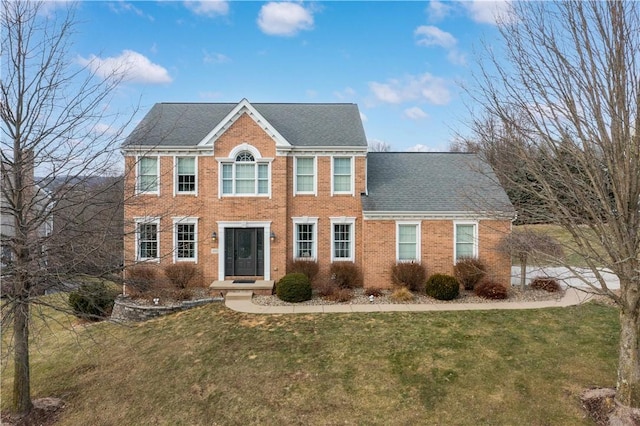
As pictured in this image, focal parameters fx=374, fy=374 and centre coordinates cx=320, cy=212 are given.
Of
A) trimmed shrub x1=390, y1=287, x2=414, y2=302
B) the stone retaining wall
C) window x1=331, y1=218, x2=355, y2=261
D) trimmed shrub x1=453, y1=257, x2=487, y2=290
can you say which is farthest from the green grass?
window x1=331, y1=218, x2=355, y2=261

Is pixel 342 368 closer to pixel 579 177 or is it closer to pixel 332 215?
pixel 579 177

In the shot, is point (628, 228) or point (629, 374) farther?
point (629, 374)

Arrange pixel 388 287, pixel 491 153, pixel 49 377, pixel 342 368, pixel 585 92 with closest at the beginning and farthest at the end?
pixel 585 92 < pixel 491 153 < pixel 342 368 < pixel 49 377 < pixel 388 287

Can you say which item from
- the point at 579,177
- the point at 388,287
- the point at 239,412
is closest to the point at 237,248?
the point at 388,287

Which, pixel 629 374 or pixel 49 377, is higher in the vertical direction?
pixel 629 374

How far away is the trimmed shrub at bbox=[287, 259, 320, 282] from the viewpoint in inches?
659

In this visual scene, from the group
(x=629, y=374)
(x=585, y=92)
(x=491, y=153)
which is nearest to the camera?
(x=585, y=92)

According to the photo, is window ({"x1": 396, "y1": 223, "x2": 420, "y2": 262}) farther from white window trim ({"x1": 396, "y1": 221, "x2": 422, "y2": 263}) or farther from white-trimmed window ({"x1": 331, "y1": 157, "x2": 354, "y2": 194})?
white-trimmed window ({"x1": 331, "y1": 157, "x2": 354, "y2": 194})

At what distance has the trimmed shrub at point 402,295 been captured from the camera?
14.7 metres

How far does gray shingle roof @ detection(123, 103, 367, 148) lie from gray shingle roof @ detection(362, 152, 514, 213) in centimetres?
236

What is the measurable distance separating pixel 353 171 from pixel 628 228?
11.9 m

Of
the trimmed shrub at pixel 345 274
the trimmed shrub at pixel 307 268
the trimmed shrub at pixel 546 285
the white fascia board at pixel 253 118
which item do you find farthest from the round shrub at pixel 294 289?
the trimmed shrub at pixel 546 285

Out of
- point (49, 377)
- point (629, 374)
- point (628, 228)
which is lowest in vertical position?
point (49, 377)

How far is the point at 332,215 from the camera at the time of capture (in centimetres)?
1758
